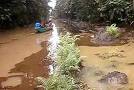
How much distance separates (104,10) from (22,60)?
35.3ft

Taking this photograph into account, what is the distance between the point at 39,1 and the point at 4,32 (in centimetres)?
777

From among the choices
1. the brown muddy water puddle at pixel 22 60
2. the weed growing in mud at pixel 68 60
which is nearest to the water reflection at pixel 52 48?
the brown muddy water puddle at pixel 22 60

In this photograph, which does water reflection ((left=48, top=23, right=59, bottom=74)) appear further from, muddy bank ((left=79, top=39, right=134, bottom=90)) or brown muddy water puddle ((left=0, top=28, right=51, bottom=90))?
muddy bank ((left=79, top=39, right=134, bottom=90))

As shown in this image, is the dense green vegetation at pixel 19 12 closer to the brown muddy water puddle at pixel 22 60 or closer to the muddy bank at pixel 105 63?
the brown muddy water puddle at pixel 22 60

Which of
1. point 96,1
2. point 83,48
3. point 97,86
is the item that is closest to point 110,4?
point 96,1

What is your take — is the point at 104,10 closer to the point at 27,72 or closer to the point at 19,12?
the point at 19,12

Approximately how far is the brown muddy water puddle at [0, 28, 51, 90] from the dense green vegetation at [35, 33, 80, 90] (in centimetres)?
67

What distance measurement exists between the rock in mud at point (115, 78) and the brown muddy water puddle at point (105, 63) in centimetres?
16

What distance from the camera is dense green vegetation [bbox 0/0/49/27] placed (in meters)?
21.6

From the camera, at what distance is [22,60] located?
12969mm

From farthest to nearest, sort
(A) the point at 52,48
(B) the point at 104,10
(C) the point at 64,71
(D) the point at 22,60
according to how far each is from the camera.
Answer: (B) the point at 104,10 → (A) the point at 52,48 → (D) the point at 22,60 → (C) the point at 64,71

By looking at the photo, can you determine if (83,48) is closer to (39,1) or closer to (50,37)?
(50,37)

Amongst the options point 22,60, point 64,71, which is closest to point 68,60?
point 64,71

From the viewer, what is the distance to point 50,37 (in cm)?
1891
